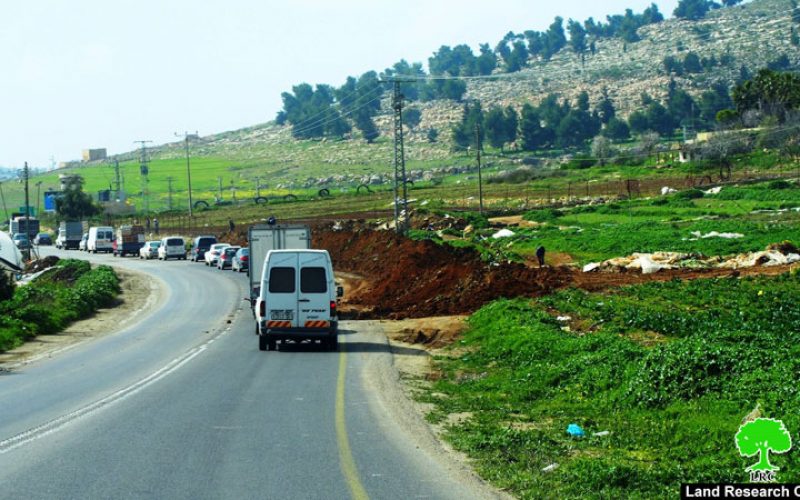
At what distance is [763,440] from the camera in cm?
1138

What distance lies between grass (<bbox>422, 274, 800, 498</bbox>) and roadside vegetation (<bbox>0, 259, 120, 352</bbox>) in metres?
15.4

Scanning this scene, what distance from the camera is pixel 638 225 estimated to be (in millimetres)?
58344

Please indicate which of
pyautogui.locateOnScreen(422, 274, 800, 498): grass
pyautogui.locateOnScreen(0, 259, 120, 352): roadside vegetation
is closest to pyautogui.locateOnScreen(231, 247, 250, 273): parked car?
pyautogui.locateOnScreen(0, 259, 120, 352): roadside vegetation

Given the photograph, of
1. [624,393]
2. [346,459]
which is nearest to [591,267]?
[624,393]

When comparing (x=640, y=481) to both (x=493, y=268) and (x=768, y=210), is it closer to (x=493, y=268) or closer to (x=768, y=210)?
(x=493, y=268)

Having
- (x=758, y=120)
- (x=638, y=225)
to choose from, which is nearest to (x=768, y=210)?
(x=638, y=225)

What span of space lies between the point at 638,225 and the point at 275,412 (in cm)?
4418

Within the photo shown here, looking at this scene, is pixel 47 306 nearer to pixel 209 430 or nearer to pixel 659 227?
pixel 209 430

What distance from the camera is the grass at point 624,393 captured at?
11.7 metres

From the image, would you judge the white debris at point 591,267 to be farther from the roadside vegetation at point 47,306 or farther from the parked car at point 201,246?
the parked car at point 201,246

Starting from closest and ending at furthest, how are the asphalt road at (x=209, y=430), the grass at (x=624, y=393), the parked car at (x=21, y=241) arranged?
the asphalt road at (x=209, y=430) < the grass at (x=624, y=393) < the parked car at (x=21, y=241)

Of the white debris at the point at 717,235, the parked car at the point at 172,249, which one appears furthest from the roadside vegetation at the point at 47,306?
the white debris at the point at 717,235

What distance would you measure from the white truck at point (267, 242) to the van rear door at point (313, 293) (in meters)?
8.20

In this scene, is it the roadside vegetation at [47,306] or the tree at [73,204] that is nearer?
the roadside vegetation at [47,306]
